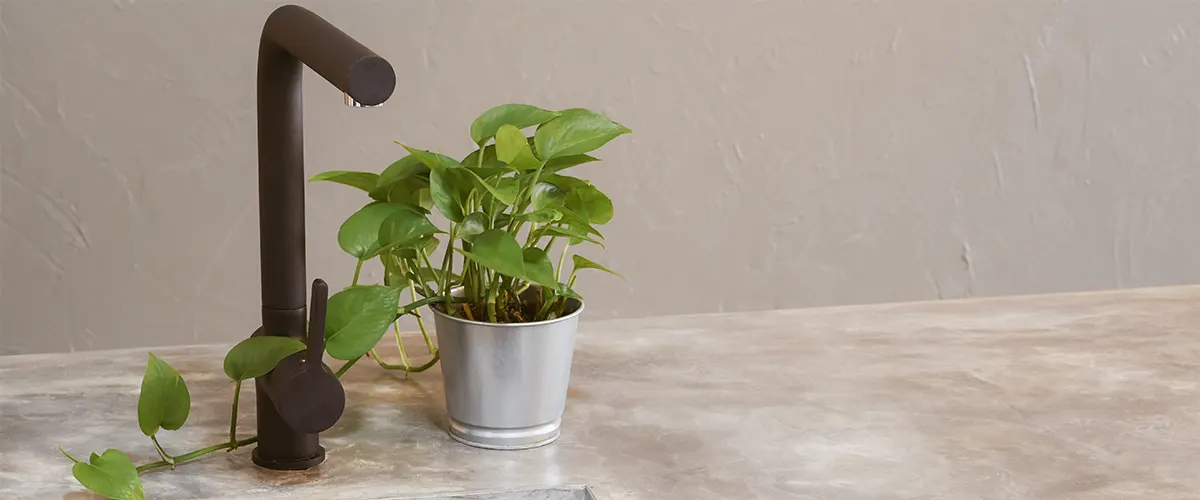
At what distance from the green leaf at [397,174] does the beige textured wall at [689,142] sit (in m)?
0.75

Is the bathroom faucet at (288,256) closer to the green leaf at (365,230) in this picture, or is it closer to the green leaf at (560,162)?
the green leaf at (365,230)

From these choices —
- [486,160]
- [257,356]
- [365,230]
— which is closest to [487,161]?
[486,160]

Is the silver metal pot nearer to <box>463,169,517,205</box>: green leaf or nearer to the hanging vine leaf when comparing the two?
<box>463,169,517,205</box>: green leaf

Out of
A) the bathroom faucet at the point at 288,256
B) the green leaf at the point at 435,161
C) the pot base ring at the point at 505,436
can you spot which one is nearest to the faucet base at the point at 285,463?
the bathroom faucet at the point at 288,256

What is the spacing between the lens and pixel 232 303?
1.64 meters

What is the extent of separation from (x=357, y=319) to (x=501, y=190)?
13 cm

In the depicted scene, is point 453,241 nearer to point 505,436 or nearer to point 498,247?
point 498,247

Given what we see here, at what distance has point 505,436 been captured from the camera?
2.85ft

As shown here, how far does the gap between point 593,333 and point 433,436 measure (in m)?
0.29

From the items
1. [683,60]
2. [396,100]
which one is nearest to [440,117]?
[396,100]

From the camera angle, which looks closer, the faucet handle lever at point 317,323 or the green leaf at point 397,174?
the faucet handle lever at point 317,323

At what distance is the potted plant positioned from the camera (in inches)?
32.1

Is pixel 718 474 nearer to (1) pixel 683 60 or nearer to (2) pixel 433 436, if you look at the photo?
(2) pixel 433 436

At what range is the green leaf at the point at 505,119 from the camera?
33.4 inches
